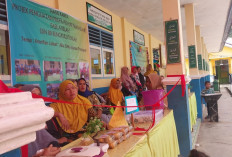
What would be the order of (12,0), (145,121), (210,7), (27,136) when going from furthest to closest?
1. (210,7)
2. (12,0)
3. (145,121)
4. (27,136)

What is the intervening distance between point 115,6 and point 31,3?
261cm

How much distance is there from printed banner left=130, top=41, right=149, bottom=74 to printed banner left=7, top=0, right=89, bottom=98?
2.94m

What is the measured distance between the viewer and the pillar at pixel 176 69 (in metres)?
2.95

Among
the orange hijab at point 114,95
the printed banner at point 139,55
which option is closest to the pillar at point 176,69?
the orange hijab at point 114,95

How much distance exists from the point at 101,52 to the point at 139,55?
277 cm

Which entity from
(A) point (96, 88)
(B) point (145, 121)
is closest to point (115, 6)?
(A) point (96, 88)

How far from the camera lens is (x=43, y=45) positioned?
2920mm

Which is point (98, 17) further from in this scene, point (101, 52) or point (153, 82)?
point (153, 82)

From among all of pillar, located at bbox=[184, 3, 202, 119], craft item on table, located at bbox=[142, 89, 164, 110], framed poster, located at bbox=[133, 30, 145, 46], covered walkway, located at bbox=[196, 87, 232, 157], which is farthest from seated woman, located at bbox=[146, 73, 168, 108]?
framed poster, located at bbox=[133, 30, 145, 46]

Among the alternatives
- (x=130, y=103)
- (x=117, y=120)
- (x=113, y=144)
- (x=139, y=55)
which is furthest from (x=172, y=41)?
(x=139, y=55)

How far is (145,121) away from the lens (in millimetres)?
2029

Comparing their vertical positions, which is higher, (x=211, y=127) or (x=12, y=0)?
(x=12, y=0)

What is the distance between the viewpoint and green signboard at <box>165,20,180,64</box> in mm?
3311

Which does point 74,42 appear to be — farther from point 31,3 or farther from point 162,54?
point 162,54
